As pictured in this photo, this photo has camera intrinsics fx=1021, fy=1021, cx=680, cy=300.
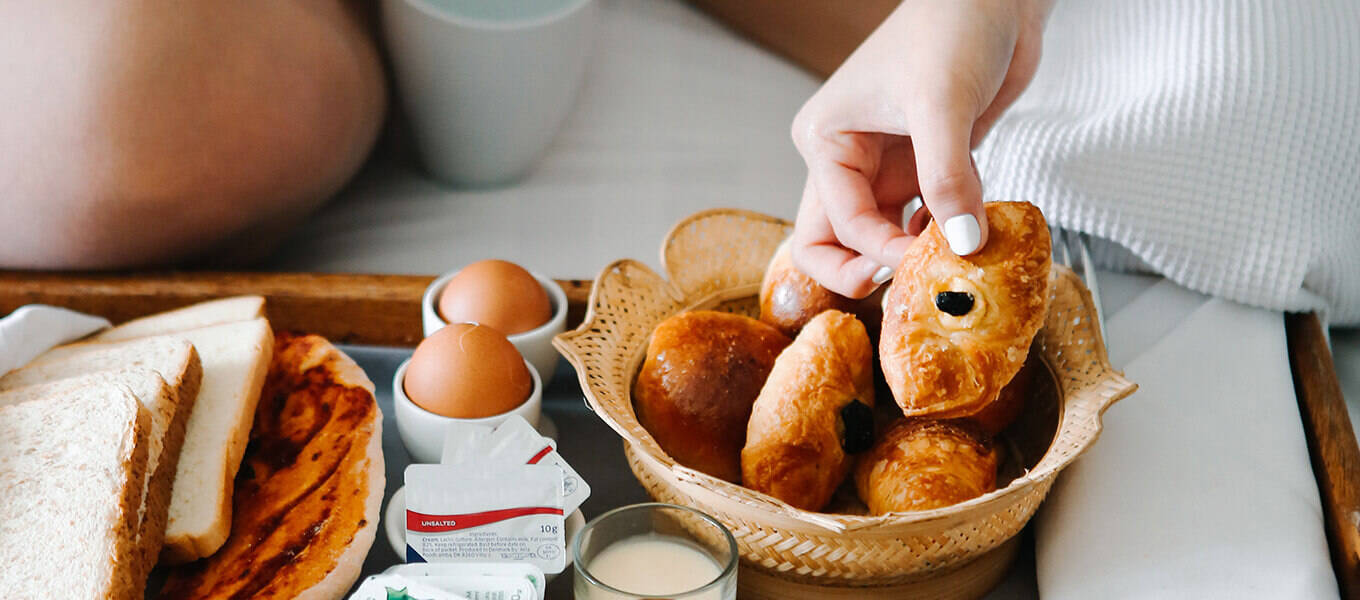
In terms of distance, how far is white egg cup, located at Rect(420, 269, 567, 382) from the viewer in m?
0.85

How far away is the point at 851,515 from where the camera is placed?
2.02 feet

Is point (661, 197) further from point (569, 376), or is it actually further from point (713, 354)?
point (713, 354)

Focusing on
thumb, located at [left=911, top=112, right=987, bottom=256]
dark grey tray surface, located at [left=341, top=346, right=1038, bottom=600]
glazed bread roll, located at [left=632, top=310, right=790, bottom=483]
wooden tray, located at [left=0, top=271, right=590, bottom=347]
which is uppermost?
thumb, located at [left=911, top=112, right=987, bottom=256]

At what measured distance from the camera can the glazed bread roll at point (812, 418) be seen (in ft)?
2.15

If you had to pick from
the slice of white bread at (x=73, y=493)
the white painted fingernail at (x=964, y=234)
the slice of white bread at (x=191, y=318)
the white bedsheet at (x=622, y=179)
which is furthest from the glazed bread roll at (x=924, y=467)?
the slice of white bread at (x=191, y=318)

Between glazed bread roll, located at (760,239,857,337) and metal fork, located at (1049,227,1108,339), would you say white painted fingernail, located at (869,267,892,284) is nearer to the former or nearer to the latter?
glazed bread roll, located at (760,239,857,337)

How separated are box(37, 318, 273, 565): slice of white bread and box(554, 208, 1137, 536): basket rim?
245mm

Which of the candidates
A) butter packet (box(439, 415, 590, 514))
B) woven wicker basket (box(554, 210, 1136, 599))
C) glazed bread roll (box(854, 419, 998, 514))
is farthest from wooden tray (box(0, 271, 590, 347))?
glazed bread roll (box(854, 419, 998, 514))

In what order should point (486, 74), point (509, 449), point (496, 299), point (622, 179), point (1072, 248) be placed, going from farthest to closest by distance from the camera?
1. point (622, 179)
2. point (486, 74)
3. point (1072, 248)
4. point (496, 299)
5. point (509, 449)

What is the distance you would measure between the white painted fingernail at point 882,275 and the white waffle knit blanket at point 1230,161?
251 millimetres

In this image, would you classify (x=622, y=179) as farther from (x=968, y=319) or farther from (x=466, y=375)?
(x=968, y=319)

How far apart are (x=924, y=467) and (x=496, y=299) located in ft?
1.26

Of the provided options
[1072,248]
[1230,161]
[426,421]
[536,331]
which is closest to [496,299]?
[536,331]

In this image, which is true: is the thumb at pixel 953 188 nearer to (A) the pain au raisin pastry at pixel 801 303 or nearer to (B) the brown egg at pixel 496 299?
(A) the pain au raisin pastry at pixel 801 303
